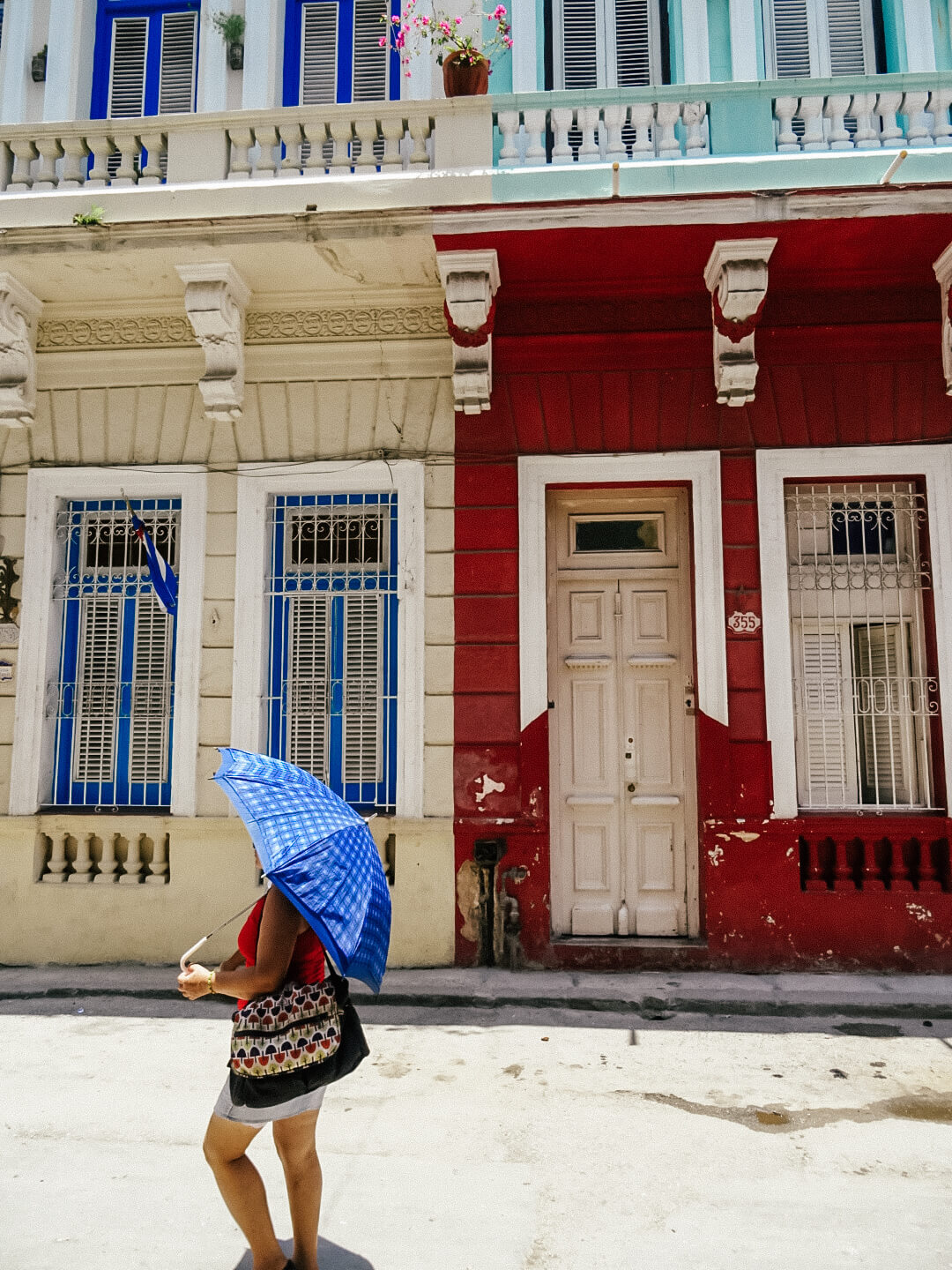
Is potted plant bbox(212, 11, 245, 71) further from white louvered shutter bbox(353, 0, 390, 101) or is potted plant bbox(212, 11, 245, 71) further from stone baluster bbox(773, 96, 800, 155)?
stone baluster bbox(773, 96, 800, 155)

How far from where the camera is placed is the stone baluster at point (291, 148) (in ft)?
19.4

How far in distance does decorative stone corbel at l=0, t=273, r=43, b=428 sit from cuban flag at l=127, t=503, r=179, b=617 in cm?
106

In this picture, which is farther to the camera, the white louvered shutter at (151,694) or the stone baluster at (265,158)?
the white louvered shutter at (151,694)

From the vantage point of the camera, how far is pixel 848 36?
6.60 metres

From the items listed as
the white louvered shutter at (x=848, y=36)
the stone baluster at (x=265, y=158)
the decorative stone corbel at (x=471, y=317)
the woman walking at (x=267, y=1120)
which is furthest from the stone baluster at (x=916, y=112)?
the woman walking at (x=267, y=1120)

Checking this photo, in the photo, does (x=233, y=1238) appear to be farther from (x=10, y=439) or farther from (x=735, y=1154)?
(x=10, y=439)

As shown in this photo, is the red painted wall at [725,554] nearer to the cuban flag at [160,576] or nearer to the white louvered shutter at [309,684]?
the white louvered shutter at [309,684]

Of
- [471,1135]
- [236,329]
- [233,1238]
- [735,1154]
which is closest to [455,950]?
[471,1135]

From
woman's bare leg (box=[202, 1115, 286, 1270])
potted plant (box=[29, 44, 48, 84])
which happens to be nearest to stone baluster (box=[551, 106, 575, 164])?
potted plant (box=[29, 44, 48, 84])

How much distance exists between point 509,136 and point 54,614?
4505mm

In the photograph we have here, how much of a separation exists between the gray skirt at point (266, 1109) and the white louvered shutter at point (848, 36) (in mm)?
7416

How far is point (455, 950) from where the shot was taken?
230 inches

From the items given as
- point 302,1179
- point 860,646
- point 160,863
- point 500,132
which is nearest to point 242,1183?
point 302,1179

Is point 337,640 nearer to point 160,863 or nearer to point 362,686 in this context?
point 362,686
